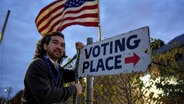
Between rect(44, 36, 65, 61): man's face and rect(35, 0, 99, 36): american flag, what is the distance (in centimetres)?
145

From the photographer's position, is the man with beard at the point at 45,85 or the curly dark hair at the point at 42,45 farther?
the curly dark hair at the point at 42,45

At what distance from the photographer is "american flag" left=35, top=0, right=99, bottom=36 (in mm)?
4853

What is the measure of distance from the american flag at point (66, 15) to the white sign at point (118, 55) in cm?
143

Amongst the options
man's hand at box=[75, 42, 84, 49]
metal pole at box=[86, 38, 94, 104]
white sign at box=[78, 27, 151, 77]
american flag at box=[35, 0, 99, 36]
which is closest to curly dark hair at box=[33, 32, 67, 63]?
A: man's hand at box=[75, 42, 84, 49]

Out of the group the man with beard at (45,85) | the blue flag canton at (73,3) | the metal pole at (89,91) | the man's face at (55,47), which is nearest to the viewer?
the man with beard at (45,85)

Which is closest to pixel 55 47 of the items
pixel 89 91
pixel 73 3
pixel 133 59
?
pixel 89 91

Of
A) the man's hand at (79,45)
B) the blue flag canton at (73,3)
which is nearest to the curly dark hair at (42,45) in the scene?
the man's hand at (79,45)

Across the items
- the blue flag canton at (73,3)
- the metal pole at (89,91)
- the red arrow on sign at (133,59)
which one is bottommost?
the metal pole at (89,91)

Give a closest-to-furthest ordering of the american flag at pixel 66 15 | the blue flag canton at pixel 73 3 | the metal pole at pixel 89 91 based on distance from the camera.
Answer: the metal pole at pixel 89 91, the american flag at pixel 66 15, the blue flag canton at pixel 73 3

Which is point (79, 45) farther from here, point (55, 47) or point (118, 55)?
point (118, 55)

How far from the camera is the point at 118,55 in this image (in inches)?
119

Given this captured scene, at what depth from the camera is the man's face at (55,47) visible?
319 centimetres

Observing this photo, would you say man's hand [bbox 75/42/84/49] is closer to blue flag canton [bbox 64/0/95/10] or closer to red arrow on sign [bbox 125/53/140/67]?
red arrow on sign [bbox 125/53/140/67]

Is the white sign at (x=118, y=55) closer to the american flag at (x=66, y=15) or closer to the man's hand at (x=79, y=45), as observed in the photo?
A: the man's hand at (x=79, y=45)
